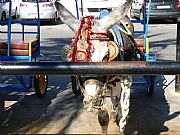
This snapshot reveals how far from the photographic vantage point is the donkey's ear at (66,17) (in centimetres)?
380

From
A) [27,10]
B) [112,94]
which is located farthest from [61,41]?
[112,94]

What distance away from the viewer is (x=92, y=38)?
3.77 meters

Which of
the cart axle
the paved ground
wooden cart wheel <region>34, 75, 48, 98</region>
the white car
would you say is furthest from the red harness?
the white car

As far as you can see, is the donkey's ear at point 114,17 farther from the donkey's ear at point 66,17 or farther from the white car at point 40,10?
the white car at point 40,10

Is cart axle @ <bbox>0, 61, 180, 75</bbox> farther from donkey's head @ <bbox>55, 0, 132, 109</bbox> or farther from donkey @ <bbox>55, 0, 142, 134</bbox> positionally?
donkey's head @ <bbox>55, 0, 132, 109</bbox>

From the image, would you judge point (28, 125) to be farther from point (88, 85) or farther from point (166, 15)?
point (166, 15)

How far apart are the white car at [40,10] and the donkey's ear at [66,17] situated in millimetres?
17448

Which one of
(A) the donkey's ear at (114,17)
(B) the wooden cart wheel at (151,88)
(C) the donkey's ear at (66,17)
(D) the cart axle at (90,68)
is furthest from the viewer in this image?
(B) the wooden cart wheel at (151,88)

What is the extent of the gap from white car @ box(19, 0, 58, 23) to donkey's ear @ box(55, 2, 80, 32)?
1745 cm

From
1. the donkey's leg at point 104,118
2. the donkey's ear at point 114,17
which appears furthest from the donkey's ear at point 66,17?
the donkey's leg at point 104,118

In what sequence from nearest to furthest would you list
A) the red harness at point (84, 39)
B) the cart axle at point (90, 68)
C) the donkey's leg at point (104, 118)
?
the cart axle at point (90, 68)
the red harness at point (84, 39)
the donkey's leg at point (104, 118)

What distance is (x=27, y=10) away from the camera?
21281 mm

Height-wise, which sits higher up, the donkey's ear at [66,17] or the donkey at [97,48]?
the donkey's ear at [66,17]

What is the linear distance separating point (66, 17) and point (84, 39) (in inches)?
11.6
